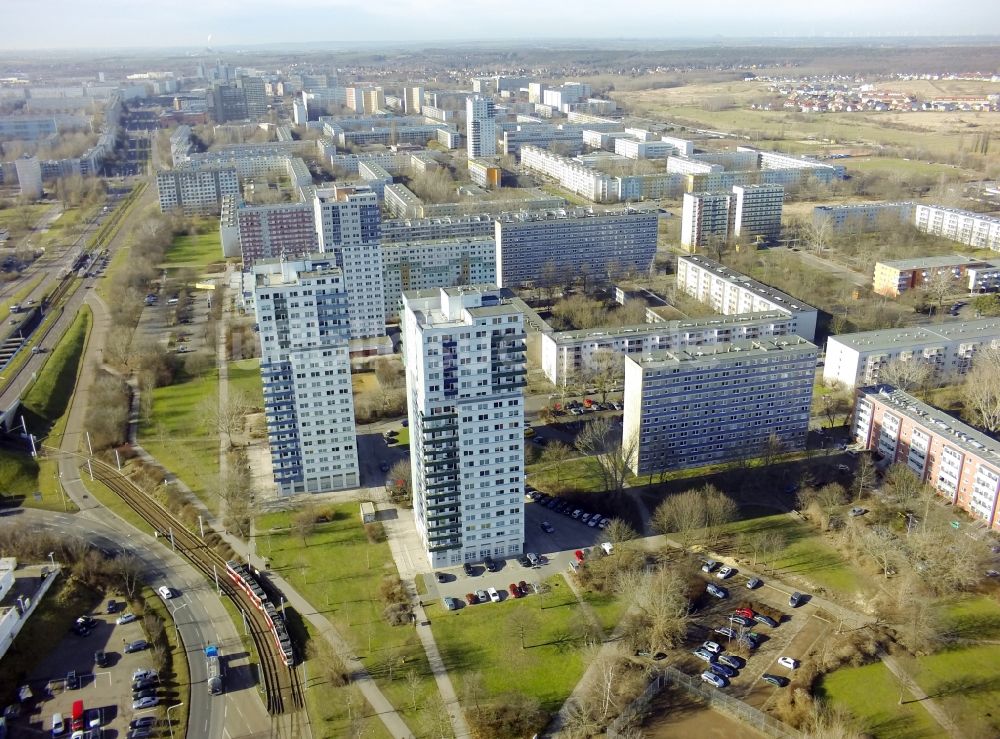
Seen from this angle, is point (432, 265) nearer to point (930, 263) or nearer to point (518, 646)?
point (930, 263)

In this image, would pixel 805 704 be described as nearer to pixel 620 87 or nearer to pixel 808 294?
pixel 808 294

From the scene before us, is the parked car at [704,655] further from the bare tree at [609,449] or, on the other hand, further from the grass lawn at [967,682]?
the bare tree at [609,449]

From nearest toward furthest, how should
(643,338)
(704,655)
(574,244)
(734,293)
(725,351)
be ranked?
1. (704,655)
2. (725,351)
3. (643,338)
4. (734,293)
5. (574,244)

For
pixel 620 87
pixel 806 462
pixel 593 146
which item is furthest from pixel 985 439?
pixel 620 87

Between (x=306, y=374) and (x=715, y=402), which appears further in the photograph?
(x=715, y=402)

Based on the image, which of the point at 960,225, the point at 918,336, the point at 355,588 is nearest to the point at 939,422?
the point at 918,336

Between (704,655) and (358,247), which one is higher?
(358,247)

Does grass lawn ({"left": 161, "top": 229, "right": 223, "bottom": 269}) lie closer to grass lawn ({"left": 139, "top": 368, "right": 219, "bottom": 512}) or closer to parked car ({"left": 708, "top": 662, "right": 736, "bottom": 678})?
grass lawn ({"left": 139, "top": 368, "right": 219, "bottom": 512})

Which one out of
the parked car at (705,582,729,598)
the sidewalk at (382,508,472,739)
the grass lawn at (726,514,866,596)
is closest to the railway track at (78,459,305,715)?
the sidewalk at (382,508,472,739)
